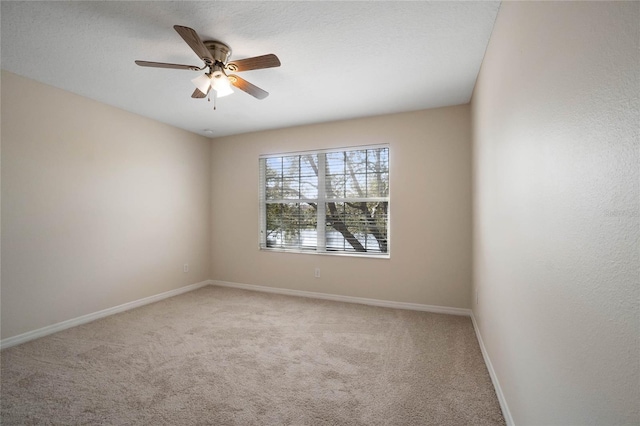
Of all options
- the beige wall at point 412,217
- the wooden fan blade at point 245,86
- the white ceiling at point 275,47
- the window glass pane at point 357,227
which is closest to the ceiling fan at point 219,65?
the wooden fan blade at point 245,86

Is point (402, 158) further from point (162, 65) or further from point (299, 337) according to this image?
point (162, 65)

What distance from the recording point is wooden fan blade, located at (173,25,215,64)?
1.60 metres

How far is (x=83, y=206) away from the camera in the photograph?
120 inches

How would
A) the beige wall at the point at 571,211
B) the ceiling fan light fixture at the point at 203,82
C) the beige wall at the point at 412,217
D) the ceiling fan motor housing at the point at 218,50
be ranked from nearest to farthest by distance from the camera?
the beige wall at the point at 571,211
the ceiling fan motor housing at the point at 218,50
the ceiling fan light fixture at the point at 203,82
the beige wall at the point at 412,217

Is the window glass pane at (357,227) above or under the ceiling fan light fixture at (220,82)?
under

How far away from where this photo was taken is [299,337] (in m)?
2.71

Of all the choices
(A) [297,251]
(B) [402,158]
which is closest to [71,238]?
(A) [297,251]

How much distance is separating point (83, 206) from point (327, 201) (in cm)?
283

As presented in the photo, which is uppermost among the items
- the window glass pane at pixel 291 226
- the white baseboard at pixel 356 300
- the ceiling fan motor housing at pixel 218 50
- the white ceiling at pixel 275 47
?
the white ceiling at pixel 275 47

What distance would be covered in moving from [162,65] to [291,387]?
240 cm

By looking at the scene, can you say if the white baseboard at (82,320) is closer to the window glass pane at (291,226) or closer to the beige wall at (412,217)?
the beige wall at (412,217)

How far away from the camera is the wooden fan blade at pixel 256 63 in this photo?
1.87 m

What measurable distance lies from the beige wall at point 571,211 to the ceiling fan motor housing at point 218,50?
72.1 inches

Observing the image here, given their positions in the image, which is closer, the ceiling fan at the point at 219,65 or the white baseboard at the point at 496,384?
the white baseboard at the point at 496,384
